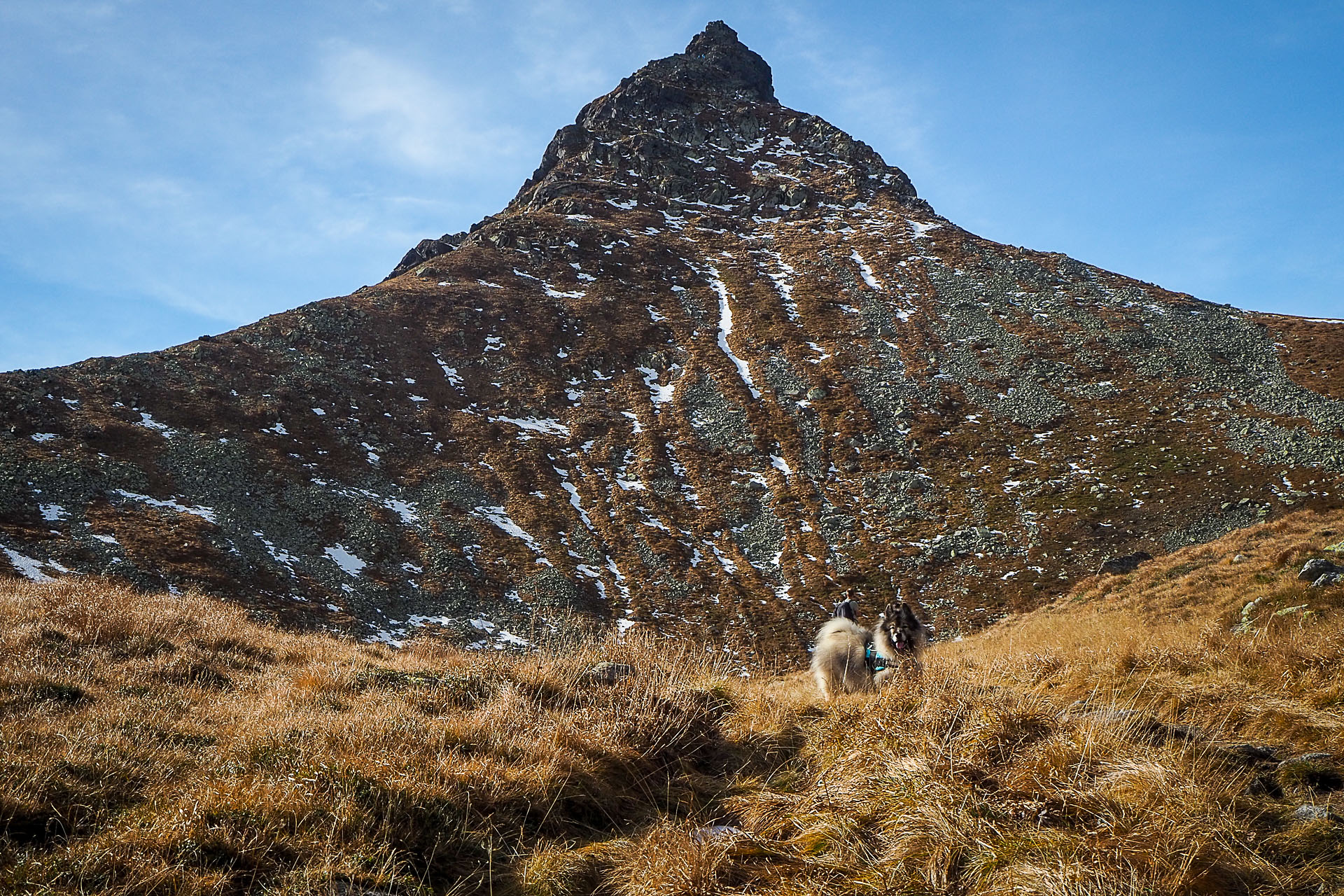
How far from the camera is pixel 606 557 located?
36656mm

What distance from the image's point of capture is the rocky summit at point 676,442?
3136 cm

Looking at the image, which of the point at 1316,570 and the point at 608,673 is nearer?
the point at 608,673

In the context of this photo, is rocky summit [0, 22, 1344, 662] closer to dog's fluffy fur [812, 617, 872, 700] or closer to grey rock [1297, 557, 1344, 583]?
grey rock [1297, 557, 1344, 583]

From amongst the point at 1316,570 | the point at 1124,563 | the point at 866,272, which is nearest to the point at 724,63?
the point at 866,272

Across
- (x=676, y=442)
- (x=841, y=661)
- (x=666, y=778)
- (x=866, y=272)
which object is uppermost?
(x=866, y=272)

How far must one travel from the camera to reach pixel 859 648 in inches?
297

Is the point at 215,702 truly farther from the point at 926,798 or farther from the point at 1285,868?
the point at 1285,868

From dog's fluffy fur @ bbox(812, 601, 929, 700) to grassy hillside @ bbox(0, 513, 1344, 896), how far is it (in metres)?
0.59

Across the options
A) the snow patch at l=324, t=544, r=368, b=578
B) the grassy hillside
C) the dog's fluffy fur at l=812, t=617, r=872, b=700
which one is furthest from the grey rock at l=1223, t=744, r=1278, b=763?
the snow patch at l=324, t=544, r=368, b=578

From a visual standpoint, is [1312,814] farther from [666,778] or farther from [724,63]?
[724,63]

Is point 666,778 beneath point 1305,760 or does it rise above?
beneath

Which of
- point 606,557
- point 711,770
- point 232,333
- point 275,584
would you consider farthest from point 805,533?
point 232,333

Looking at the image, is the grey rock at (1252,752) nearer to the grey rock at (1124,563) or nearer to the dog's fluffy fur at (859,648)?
the dog's fluffy fur at (859,648)

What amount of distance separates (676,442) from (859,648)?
39255 millimetres
